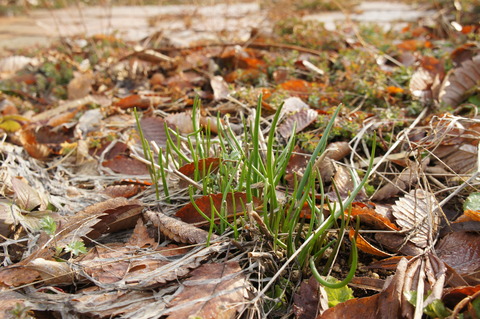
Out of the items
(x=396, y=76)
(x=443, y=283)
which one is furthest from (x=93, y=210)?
(x=396, y=76)

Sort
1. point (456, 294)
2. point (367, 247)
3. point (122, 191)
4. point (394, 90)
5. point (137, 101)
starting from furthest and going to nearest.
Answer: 1. point (137, 101)
2. point (394, 90)
3. point (122, 191)
4. point (367, 247)
5. point (456, 294)

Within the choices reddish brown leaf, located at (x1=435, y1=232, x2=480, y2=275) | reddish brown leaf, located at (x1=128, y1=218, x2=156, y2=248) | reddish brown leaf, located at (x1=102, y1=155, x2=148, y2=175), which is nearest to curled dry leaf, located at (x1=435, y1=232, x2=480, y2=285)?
reddish brown leaf, located at (x1=435, y1=232, x2=480, y2=275)

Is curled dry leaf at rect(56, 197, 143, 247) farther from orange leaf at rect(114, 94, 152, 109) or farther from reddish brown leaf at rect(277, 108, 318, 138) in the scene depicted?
orange leaf at rect(114, 94, 152, 109)

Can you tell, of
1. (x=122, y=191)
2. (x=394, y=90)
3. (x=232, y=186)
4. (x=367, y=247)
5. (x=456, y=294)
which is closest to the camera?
(x=456, y=294)

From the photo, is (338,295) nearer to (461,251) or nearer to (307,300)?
(307,300)

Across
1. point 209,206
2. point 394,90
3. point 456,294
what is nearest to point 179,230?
point 209,206
